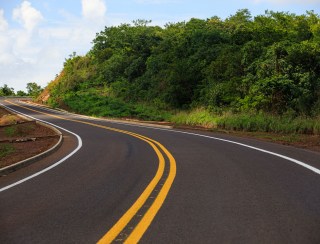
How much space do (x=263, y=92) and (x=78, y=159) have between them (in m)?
16.4

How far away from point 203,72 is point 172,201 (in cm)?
3147

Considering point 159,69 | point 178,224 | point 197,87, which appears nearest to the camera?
point 178,224

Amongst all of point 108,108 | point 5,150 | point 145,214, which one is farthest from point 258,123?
point 108,108

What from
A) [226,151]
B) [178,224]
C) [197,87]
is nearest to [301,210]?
[178,224]

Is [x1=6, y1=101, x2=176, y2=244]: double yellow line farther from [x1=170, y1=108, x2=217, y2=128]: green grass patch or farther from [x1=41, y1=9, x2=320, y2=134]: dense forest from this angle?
[x1=170, y1=108, x2=217, y2=128]: green grass patch

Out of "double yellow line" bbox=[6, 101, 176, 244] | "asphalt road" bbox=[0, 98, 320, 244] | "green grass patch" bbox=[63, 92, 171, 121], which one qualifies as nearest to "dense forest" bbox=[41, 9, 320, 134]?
"green grass patch" bbox=[63, 92, 171, 121]

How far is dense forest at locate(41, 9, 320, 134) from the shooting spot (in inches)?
983

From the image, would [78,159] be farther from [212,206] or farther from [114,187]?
[212,206]

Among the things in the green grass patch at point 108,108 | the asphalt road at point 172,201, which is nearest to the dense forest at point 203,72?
the green grass patch at point 108,108

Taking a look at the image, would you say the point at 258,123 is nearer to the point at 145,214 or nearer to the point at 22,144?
the point at 22,144

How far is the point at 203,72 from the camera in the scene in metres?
36.7

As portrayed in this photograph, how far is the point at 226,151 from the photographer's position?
12570mm

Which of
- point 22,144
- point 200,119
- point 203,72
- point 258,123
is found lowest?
point 22,144

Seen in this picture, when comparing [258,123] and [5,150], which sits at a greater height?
[258,123]
